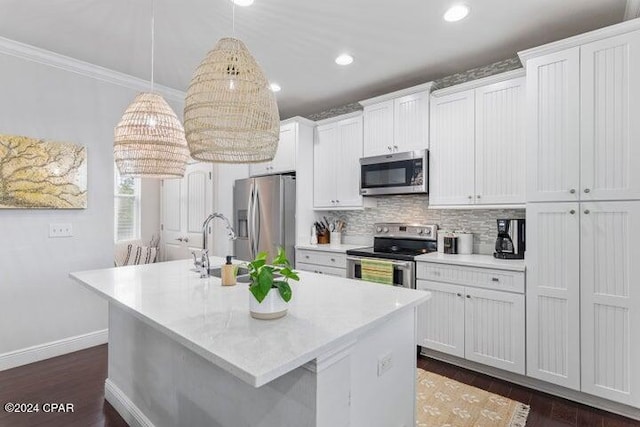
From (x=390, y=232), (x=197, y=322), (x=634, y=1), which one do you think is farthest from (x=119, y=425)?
(x=634, y=1)

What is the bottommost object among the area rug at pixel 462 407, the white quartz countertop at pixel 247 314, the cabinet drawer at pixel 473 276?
the area rug at pixel 462 407

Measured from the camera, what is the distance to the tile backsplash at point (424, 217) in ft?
10.1

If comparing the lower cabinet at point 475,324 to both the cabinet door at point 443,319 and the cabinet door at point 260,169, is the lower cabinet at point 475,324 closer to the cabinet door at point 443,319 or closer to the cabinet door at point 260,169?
the cabinet door at point 443,319

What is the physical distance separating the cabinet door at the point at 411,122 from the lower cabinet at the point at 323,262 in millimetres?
1270

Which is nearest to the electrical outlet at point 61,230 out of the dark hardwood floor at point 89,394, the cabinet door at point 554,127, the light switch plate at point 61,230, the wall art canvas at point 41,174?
the light switch plate at point 61,230

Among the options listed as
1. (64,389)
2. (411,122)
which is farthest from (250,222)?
(64,389)

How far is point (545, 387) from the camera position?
244 cm

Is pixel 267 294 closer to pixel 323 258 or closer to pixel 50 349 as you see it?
pixel 323 258

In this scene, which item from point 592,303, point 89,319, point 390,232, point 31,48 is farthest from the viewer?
point 390,232

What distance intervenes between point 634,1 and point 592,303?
1932 millimetres

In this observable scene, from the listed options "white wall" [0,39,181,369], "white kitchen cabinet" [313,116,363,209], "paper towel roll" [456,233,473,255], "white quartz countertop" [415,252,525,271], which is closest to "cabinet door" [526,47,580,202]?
"white quartz countertop" [415,252,525,271]

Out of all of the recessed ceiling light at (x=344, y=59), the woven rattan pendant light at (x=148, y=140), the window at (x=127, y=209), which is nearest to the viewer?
the woven rattan pendant light at (x=148, y=140)

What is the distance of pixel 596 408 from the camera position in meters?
2.25

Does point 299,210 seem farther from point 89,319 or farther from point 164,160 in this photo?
point 89,319
